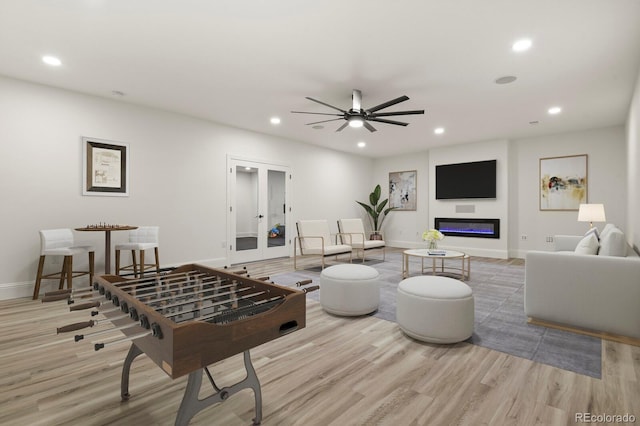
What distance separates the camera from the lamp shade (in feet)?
14.6

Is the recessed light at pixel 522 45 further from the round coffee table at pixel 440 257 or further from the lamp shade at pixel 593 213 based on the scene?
the lamp shade at pixel 593 213

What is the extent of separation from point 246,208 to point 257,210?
0.80ft

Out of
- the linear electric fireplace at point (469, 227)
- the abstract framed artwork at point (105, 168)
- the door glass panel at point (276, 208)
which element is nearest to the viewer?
the abstract framed artwork at point (105, 168)

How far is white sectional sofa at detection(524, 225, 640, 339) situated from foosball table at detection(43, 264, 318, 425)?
8.09ft

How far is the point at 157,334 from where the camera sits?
3.43ft

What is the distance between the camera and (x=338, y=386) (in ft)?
6.12

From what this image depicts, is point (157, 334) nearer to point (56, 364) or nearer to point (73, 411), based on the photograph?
point (73, 411)

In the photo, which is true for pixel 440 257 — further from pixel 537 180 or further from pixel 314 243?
pixel 537 180

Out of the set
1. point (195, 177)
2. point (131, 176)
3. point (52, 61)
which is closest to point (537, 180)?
point (195, 177)

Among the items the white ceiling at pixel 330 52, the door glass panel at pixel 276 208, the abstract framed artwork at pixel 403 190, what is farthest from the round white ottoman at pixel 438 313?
the abstract framed artwork at pixel 403 190

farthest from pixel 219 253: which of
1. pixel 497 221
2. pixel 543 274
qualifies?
pixel 497 221

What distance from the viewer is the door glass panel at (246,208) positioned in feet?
19.8

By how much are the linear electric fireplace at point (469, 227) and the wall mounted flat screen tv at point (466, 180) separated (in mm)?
555

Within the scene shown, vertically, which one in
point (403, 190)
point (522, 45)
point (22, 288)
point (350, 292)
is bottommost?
point (22, 288)
